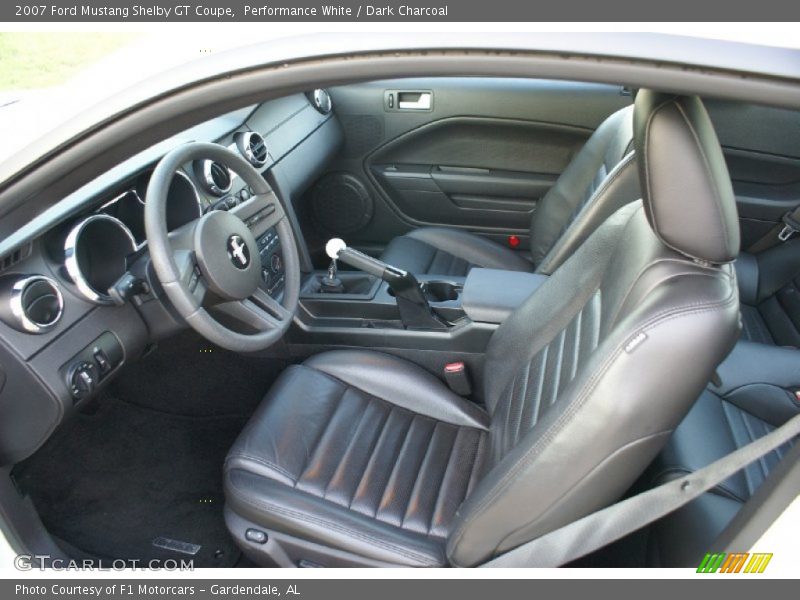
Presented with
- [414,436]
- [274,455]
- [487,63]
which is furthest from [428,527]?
[487,63]

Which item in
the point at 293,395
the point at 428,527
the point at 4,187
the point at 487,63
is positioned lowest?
the point at 428,527

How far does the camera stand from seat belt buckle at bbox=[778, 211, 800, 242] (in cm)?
239

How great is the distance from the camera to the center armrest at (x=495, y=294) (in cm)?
179

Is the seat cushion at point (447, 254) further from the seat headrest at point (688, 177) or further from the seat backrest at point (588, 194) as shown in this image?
the seat headrest at point (688, 177)

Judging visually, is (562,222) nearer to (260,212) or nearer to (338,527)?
(260,212)

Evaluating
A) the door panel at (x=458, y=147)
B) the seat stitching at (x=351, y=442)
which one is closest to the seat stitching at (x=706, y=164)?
→ the seat stitching at (x=351, y=442)

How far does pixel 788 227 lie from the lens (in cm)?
240

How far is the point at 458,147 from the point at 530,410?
1.58 meters

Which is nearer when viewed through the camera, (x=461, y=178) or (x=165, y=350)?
(x=165, y=350)

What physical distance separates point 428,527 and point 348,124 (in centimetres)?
178

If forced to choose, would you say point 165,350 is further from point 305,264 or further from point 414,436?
point 414,436

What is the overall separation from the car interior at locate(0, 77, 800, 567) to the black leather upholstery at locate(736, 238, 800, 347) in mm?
11

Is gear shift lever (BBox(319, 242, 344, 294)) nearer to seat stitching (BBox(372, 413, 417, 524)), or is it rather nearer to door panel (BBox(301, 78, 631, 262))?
seat stitching (BBox(372, 413, 417, 524))

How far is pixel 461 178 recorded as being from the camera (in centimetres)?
266
